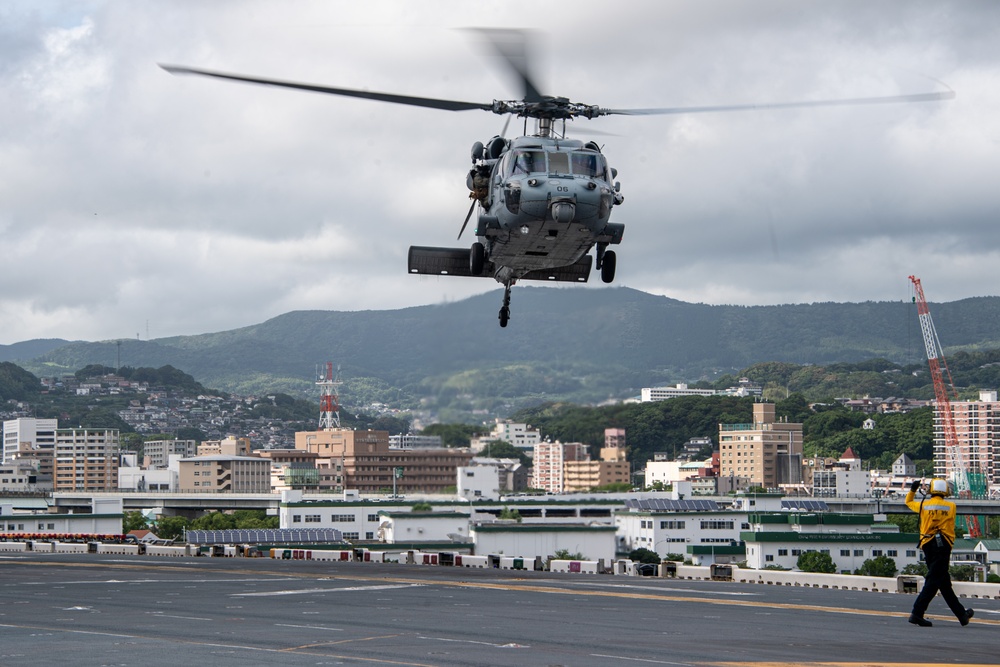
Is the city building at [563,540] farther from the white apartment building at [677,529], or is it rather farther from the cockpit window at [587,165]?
the cockpit window at [587,165]

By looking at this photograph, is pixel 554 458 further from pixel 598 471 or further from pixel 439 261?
pixel 439 261

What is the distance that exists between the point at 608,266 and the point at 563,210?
19.9 feet

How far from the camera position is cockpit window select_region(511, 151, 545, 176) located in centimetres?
3850

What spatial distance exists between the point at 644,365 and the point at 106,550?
5820 centimetres

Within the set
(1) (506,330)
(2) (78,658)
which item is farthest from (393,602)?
(2) (78,658)

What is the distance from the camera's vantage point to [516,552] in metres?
93.2

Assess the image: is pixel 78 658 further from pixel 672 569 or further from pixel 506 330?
pixel 672 569

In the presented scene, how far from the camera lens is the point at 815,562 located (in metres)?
103

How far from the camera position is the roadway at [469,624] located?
24.1m

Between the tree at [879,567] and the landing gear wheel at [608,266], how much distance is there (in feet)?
222

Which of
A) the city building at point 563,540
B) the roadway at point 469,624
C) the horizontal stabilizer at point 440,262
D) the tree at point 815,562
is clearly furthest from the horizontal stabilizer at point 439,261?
the tree at point 815,562

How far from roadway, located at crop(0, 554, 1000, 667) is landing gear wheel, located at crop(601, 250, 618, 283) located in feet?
33.6

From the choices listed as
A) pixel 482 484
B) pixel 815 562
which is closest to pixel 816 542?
pixel 815 562

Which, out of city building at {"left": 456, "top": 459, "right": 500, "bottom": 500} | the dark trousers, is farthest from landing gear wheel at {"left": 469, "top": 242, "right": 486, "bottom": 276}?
city building at {"left": 456, "top": 459, "right": 500, "bottom": 500}
